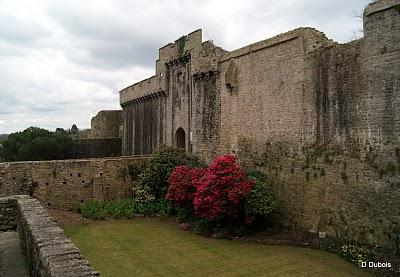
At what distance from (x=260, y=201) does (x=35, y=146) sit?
80.5ft

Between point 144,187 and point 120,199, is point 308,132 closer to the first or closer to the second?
point 144,187

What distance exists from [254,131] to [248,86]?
2.01 meters

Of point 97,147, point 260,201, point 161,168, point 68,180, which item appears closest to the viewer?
point 260,201

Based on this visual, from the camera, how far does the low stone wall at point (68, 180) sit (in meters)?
19.0

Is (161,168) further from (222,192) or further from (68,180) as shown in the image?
(222,192)

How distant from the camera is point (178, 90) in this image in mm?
23688

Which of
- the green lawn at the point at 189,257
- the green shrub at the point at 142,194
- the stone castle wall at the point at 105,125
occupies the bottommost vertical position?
the green lawn at the point at 189,257

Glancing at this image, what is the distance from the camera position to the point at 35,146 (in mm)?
33594

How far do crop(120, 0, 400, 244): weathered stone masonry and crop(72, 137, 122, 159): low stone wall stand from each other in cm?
1609

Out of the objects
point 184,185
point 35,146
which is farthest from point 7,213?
point 35,146

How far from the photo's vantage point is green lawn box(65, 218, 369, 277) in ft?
37.4

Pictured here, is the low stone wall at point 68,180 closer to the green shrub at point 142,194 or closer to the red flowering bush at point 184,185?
the green shrub at point 142,194

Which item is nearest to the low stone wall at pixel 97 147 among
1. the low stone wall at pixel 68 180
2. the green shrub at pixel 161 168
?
the low stone wall at pixel 68 180

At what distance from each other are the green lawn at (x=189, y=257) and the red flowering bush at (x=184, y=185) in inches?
62.7
